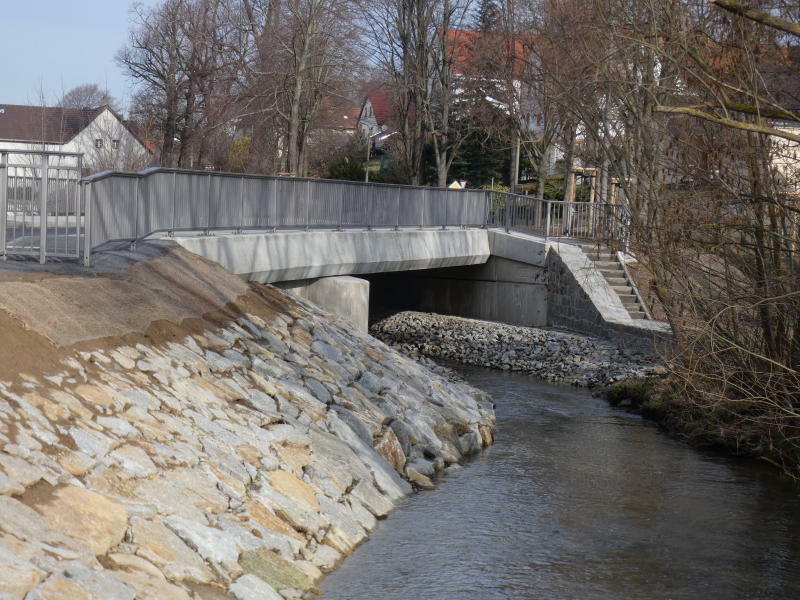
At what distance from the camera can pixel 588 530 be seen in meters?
10.2

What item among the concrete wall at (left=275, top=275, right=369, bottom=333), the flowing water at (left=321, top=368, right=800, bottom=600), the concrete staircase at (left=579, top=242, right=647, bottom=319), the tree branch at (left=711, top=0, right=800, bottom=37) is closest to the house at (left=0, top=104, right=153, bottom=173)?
the concrete staircase at (left=579, top=242, right=647, bottom=319)

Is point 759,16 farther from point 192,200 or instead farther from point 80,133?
point 80,133

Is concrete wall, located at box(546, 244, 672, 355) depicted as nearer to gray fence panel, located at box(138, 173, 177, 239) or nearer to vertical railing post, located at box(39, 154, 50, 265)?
gray fence panel, located at box(138, 173, 177, 239)

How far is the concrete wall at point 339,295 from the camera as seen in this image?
66.7 ft

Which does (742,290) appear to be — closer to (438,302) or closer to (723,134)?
(723,134)

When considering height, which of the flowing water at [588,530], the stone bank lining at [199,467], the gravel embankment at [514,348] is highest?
the stone bank lining at [199,467]

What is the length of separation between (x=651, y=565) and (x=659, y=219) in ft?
23.3

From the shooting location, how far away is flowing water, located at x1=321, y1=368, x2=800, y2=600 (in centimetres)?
860

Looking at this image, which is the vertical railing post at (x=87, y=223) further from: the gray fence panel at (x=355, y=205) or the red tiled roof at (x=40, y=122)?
the red tiled roof at (x=40, y=122)

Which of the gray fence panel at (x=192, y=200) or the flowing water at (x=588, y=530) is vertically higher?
the gray fence panel at (x=192, y=200)

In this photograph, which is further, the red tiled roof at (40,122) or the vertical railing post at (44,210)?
the red tiled roof at (40,122)

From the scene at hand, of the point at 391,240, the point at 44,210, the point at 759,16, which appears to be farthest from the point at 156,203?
the point at 759,16

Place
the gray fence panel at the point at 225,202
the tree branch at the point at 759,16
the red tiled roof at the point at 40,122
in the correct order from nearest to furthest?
the tree branch at the point at 759,16, the gray fence panel at the point at 225,202, the red tiled roof at the point at 40,122

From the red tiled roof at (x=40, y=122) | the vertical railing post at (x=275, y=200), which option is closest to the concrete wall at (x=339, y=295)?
the vertical railing post at (x=275, y=200)
